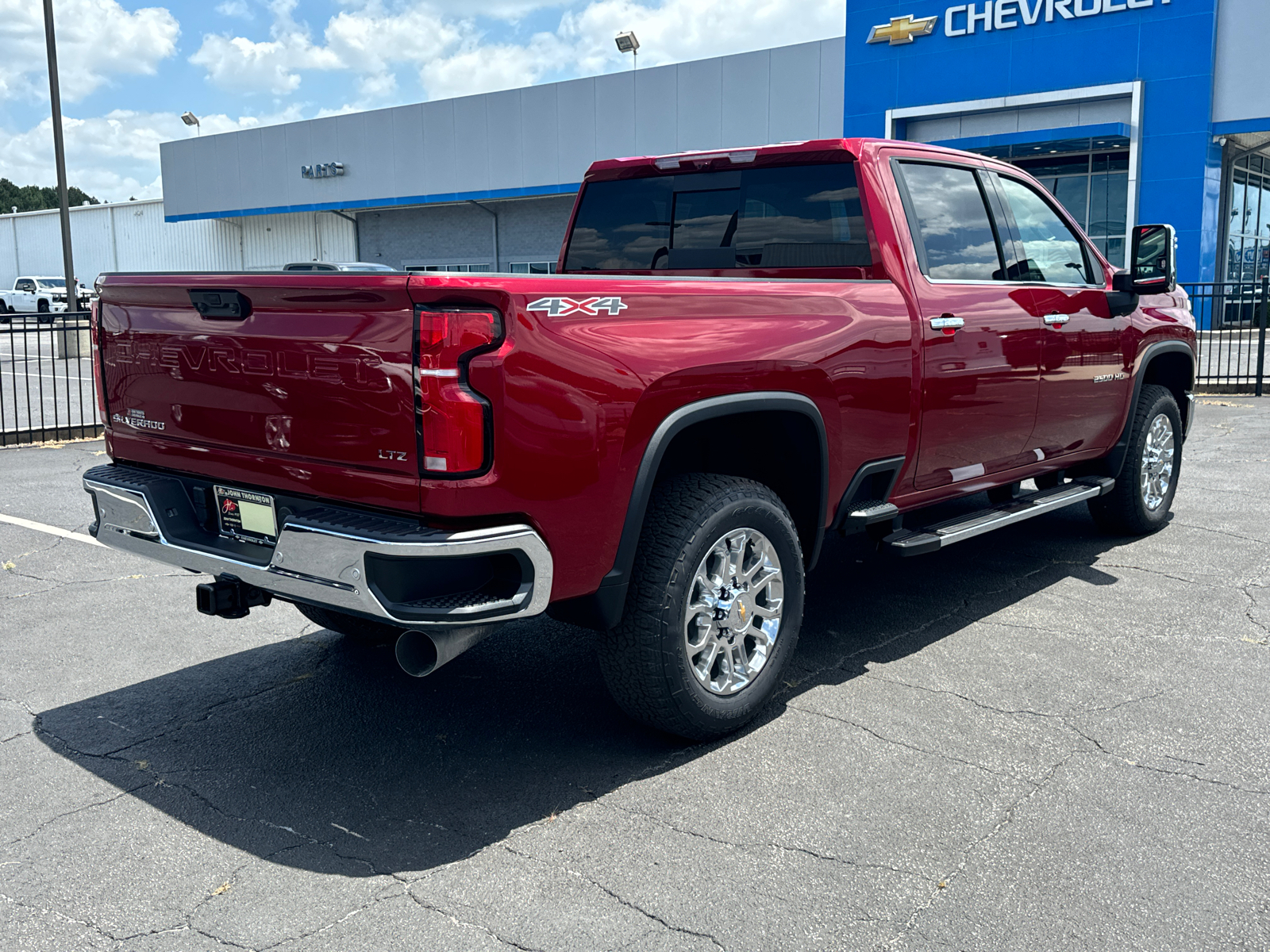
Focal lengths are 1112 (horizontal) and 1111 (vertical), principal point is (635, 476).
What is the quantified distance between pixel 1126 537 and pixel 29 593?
6.29 m

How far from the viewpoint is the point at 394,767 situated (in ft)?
12.2

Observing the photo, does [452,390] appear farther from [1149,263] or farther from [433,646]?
[1149,263]

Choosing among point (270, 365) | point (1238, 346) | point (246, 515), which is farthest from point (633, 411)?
point (1238, 346)

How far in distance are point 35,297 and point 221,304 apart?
159 ft

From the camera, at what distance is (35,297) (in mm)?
45438

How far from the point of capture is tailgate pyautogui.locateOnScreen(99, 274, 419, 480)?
3.07m

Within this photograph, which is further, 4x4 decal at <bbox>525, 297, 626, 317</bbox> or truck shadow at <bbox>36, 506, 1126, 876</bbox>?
truck shadow at <bbox>36, 506, 1126, 876</bbox>

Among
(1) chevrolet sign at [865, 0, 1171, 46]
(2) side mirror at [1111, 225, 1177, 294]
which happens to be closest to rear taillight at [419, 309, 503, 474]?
(2) side mirror at [1111, 225, 1177, 294]

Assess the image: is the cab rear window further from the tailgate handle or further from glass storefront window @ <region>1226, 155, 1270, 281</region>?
glass storefront window @ <region>1226, 155, 1270, 281</region>

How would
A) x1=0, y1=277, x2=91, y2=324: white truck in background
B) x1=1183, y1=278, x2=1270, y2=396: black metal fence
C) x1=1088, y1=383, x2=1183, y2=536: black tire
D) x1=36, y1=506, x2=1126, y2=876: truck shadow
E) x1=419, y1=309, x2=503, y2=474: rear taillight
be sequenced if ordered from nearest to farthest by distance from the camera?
x1=419, y1=309, x2=503, y2=474: rear taillight < x1=36, y1=506, x2=1126, y2=876: truck shadow < x1=1088, y1=383, x2=1183, y2=536: black tire < x1=1183, y1=278, x2=1270, y2=396: black metal fence < x1=0, y1=277, x2=91, y2=324: white truck in background

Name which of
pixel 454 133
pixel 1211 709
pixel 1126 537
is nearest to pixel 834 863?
pixel 1211 709

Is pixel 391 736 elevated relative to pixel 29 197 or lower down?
lower down

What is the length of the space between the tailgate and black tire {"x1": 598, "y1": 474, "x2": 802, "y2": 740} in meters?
0.92

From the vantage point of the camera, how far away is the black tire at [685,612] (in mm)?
3576
